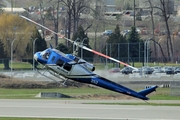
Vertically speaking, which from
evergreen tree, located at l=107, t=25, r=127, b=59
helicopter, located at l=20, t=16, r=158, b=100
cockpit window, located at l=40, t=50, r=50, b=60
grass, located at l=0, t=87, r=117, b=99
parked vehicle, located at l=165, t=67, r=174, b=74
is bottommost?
parked vehicle, located at l=165, t=67, r=174, b=74

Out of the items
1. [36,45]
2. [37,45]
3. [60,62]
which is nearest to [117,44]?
[37,45]

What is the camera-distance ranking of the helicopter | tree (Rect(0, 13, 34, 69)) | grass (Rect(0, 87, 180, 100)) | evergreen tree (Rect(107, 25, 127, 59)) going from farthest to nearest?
tree (Rect(0, 13, 34, 69)), evergreen tree (Rect(107, 25, 127, 59)), grass (Rect(0, 87, 180, 100)), the helicopter

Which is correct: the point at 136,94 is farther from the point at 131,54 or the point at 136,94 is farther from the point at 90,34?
the point at 90,34

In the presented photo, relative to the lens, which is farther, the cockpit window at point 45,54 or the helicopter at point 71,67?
the cockpit window at point 45,54

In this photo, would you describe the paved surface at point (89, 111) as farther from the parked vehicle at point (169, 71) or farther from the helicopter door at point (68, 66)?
the parked vehicle at point (169, 71)

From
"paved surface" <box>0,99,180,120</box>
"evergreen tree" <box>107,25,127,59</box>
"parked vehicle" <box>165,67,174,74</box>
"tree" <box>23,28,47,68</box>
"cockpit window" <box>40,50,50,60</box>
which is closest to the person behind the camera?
"paved surface" <box>0,99,180,120</box>

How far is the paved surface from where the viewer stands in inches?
1113

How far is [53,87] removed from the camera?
60.1 metres

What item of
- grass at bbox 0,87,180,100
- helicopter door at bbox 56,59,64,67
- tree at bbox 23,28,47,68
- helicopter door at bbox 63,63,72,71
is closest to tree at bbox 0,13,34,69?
tree at bbox 23,28,47,68

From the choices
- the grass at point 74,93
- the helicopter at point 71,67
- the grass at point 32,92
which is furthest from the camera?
the grass at point 32,92

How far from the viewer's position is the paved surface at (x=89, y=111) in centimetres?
2828

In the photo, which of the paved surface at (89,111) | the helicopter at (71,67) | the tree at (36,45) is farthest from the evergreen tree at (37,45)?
the paved surface at (89,111)

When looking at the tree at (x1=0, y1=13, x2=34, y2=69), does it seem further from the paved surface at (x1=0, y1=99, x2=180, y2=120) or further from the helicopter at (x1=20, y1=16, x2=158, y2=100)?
the paved surface at (x1=0, y1=99, x2=180, y2=120)

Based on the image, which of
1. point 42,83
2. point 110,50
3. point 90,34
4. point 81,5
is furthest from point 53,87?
point 90,34
